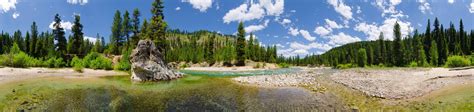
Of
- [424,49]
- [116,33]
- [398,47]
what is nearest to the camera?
[116,33]

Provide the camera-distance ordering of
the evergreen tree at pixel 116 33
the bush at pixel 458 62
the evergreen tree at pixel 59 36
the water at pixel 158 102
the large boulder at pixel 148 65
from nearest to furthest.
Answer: the water at pixel 158 102 → the large boulder at pixel 148 65 → the bush at pixel 458 62 → the evergreen tree at pixel 59 36 → the evergreen tree at pixel 116 33

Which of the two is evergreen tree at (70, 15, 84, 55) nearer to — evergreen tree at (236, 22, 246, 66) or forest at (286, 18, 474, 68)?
evergreen tree at (236, 22, 246, 66)

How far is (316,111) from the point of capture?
12633 mm

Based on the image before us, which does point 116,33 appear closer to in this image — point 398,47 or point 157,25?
point 157,25

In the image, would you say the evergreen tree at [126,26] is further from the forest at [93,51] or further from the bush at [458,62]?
the bush at [458,62]

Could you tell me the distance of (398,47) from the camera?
3236 inches

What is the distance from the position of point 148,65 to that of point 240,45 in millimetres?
54379

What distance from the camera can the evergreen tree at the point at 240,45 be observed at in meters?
82.1

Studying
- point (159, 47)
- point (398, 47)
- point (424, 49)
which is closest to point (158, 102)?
point (159, 47)

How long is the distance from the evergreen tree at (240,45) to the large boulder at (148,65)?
166 feet

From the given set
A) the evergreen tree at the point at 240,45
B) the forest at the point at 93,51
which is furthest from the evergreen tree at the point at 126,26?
the evergreen tree at the point at 240,45

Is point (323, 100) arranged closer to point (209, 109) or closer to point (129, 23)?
point (209, 109)

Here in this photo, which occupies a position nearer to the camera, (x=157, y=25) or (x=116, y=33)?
(x=157, y=25)

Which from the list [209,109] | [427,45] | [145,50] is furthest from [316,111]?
[427,45]
